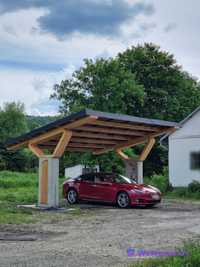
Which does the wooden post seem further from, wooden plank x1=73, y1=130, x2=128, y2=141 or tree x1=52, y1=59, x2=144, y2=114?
tree x1=52, y1=59, x2=144, y2=114

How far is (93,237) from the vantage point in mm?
9977

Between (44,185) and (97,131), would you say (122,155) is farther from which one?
(44,185)

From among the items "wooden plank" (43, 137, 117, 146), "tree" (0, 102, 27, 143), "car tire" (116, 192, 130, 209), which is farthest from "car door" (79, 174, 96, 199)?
"tree" (0, 102, 27, 143)

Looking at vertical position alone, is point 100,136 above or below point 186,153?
above

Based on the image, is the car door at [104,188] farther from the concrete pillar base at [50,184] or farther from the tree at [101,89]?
the tree at [101,89]

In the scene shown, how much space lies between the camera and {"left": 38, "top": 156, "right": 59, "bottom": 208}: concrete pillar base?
55.9 feet

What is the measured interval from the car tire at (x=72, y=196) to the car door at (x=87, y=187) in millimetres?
261

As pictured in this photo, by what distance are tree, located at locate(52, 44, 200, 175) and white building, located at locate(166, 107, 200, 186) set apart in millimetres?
12760

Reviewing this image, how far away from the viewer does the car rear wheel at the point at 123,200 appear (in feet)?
56.7

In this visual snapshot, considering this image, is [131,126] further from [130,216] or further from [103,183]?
[130,216]

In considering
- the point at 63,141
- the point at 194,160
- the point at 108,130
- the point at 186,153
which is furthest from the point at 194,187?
the point at 63,141

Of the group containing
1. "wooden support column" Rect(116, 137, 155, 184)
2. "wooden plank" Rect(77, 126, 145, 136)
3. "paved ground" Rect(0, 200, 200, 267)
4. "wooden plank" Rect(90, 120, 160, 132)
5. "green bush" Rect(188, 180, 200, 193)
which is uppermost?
"wooden plank" Rect(90, 120, 160, 132)

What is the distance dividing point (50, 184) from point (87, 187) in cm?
211

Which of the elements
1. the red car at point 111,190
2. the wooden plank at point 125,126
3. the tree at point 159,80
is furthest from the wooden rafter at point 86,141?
the tree at point 159,80
